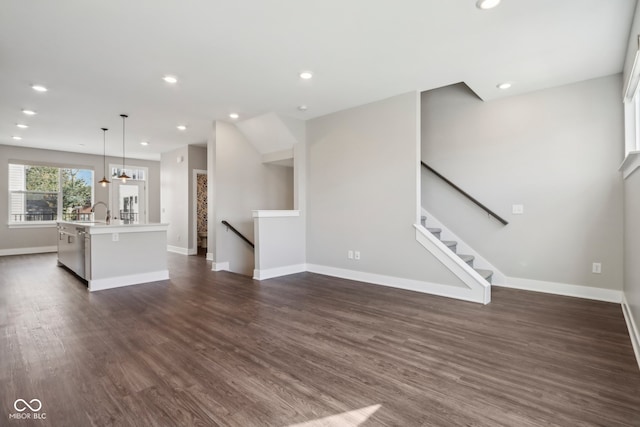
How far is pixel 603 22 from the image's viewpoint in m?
2.67

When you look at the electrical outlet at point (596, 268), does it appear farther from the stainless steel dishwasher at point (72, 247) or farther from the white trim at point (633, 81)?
the stainless steel dishwasher at point (72, 247)

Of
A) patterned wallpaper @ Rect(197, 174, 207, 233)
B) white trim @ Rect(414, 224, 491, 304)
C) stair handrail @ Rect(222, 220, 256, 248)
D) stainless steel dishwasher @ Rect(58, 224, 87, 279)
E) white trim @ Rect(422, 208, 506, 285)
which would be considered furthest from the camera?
patterned wallpaper @ Rect(197, 174, 207, 233)

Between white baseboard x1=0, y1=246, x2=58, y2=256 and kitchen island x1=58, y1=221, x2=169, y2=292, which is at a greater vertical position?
kitchen island x1=58, y1=221, x2=169, y2=292

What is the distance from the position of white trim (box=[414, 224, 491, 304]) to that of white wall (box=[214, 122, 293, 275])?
135 inches

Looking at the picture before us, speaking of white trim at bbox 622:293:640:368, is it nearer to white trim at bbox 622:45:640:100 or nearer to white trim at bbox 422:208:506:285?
white trim at bbox 422:208:506:285

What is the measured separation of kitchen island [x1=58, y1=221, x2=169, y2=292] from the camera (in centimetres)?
441

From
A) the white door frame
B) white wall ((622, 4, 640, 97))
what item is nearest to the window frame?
the white door frame

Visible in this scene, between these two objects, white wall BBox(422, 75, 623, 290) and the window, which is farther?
the window

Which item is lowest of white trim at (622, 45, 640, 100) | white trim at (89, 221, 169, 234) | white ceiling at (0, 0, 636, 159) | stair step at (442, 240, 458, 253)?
stair step at (442, 240, 458, 253)

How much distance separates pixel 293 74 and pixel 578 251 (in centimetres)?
414

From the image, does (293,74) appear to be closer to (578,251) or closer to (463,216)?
(463,216)

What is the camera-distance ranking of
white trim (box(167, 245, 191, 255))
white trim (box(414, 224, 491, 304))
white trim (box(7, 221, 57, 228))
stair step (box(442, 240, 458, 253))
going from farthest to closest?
1. white trim (box(167, 245, 191, 255))
2. white trim (box(7, 221, 57, 228))
3. stair step (box(442, 240, 458, 253))
4. white trim (box(414, 224, 491, 304))

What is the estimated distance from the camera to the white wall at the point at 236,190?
5.83 m

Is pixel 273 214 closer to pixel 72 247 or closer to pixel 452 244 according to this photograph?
pixel 452 244
